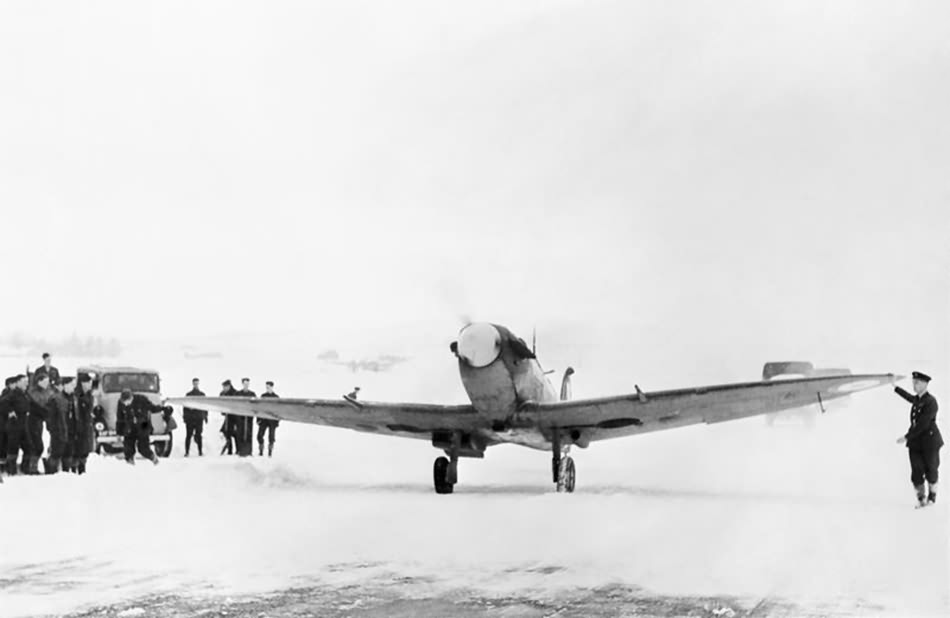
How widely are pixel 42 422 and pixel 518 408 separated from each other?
5389 mm

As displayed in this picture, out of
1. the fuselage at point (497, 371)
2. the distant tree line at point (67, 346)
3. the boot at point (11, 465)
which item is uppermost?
the distant tree line at point (67, 346)

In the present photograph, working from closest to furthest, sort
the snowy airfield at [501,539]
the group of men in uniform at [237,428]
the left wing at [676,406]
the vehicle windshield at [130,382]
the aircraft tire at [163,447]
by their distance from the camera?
1. the snowy airfield at [501,539]
2. the left wing at [676,406]
3. the group of men in uniform at [237,428]
4. the aircraft tire at [163,447]
5. the vehicle windshield at [130,382]

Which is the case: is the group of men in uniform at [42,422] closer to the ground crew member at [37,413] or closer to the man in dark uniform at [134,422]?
the ground crew member at [37,413]

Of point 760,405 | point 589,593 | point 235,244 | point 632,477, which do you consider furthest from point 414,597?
point 632,477

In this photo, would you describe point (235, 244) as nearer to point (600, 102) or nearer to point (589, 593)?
point (600, 102)

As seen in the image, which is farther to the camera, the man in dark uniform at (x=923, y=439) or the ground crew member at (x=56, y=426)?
the ground crew member at (x=56, y=426)

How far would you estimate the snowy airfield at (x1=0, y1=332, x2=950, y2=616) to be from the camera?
6.55 meters

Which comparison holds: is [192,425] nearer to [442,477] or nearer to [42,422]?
[42,422]

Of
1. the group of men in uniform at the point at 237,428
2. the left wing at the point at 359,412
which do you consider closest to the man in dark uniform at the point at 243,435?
the group of men in uniform at the point at 237,428

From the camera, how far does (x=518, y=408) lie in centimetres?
1098

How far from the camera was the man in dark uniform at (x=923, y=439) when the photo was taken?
8.49 metres

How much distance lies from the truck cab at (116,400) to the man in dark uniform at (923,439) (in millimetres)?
11058

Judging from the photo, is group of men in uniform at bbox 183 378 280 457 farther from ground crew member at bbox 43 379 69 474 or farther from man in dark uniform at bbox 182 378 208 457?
ground crew member at bbox 43 379 69 474

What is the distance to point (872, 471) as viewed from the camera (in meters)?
10.0
